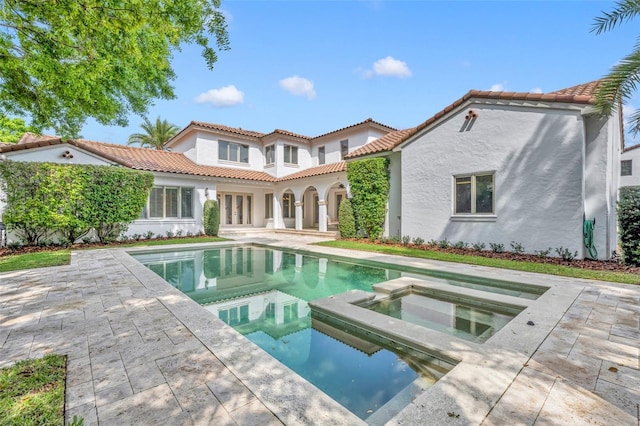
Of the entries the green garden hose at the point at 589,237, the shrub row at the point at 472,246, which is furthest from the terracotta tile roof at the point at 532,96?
the shrub row at the point at 472,246

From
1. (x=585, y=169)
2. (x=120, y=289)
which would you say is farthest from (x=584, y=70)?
(x=120, y=289)

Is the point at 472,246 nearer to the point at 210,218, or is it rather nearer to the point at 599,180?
the point at 599,180

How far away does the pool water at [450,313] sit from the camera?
4.89 meters

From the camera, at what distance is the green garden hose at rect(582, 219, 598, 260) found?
919cm

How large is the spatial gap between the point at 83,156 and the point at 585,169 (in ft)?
69.6

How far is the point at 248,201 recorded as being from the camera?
80.2ft

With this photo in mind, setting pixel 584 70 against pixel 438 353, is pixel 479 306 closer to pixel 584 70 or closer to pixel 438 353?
→ pixel 438 353

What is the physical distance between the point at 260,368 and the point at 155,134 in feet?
120

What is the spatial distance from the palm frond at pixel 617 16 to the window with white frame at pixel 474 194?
4.87m

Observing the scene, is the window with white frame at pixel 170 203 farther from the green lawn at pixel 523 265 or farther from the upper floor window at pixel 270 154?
the green lawn at pixel 523 265

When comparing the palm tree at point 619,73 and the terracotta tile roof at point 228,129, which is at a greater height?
the terracotta tile roof at point 228,129

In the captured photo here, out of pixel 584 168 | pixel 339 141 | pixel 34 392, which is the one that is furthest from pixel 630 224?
pixel 339 141

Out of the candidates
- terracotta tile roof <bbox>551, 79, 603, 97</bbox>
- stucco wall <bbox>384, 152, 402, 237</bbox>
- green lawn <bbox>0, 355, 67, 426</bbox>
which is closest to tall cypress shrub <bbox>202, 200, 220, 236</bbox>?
stucco wall <bbox>384, 152, 402, 237</bbox>

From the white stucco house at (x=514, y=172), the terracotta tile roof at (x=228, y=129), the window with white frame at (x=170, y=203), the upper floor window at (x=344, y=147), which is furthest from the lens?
the upper floor window at (x=344, y=147)
